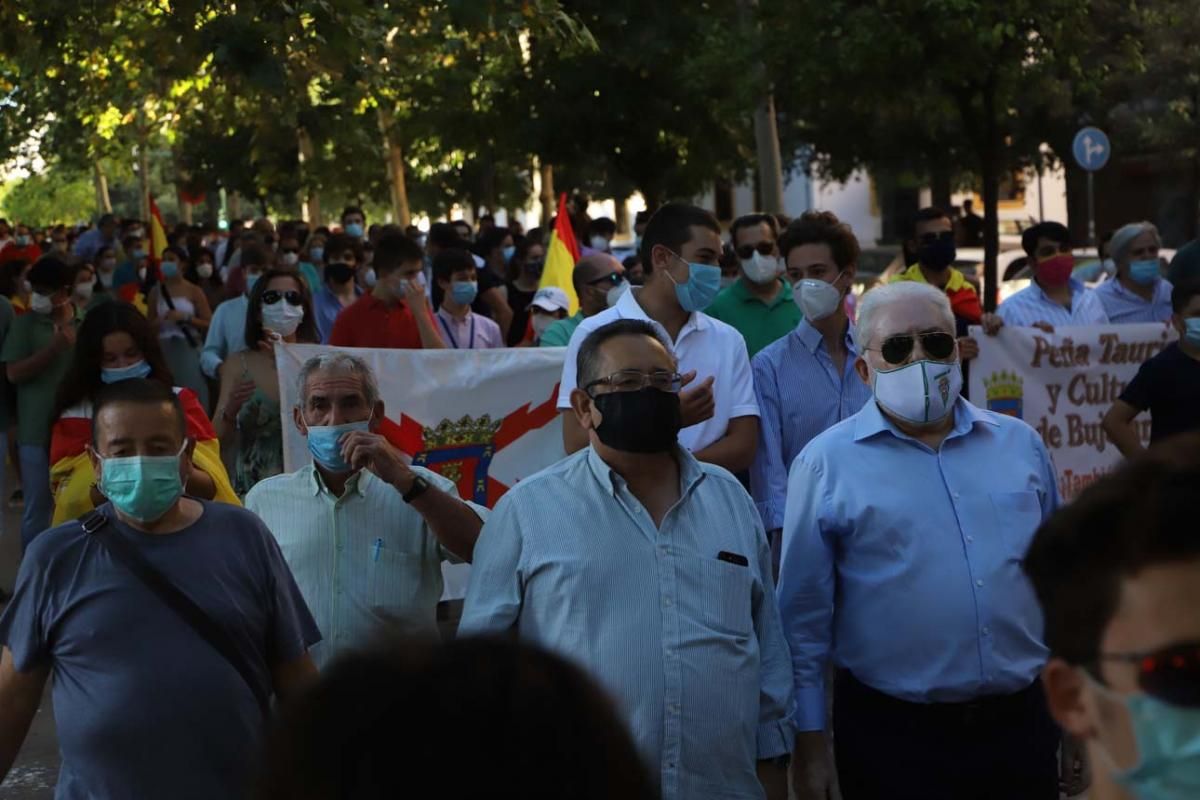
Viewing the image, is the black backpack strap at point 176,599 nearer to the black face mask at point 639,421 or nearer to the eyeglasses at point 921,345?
the black face mask at point 639,421

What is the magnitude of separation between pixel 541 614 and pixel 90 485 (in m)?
2.51

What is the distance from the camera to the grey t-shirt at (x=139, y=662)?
12.7 ft

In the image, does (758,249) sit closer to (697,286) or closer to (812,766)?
(697,286)

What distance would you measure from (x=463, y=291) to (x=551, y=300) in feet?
2.37

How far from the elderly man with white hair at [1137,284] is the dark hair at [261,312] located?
3997 mm

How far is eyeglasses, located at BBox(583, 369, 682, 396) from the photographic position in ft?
14.0

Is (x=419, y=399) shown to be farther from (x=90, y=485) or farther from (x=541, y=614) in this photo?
(x=541, y=614)

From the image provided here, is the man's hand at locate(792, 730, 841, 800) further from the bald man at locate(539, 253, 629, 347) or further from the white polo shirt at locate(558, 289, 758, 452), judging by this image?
the bald man at locate(539, 253, 629, 347)

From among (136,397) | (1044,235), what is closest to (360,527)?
(136,397)

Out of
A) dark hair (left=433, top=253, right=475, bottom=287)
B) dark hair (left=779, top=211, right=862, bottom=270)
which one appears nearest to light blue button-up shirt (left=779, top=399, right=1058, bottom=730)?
dark hair (left=779, top=211, right=862, bottom=270)

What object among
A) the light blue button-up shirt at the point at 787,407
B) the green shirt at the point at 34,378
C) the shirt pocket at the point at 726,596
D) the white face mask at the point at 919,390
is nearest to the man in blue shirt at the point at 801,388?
the light blue button-up shirt at the point at 787,407

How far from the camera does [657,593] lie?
156 inches

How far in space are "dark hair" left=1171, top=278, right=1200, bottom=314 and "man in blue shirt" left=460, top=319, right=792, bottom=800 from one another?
2897 mm

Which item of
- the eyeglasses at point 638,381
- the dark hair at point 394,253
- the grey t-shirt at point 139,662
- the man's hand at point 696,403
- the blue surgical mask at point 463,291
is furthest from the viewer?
the blue surgical mask at point 463,291
